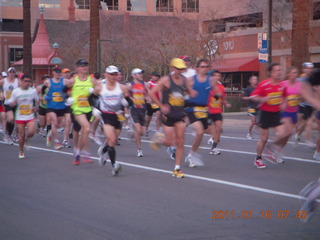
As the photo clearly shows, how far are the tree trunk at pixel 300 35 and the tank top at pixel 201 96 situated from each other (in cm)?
971

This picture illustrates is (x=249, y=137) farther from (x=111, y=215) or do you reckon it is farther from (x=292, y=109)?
(x=111, y=215)

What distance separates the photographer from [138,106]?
539 inches

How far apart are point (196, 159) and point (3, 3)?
65559 millimetres

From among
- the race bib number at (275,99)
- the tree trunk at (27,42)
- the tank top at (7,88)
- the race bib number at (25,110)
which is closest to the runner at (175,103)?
the race bib number at (275,99)

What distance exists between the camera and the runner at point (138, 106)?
511 inches

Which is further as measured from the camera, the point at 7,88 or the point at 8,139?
the point at 8,139

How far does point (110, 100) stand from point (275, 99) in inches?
123

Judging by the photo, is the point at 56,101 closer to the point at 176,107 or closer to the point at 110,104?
the point at 110,104

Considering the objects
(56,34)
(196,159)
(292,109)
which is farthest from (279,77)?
(56,34)

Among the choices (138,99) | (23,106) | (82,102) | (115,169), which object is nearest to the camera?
(115,169)

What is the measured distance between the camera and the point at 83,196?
335 inches

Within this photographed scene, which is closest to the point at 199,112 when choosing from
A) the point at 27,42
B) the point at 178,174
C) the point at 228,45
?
the point at 178,174

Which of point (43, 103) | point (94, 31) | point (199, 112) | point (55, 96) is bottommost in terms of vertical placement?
point (43, 103)

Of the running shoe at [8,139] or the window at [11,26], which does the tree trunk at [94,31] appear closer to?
the running shoe at [8,139]
